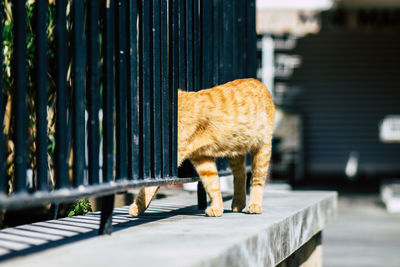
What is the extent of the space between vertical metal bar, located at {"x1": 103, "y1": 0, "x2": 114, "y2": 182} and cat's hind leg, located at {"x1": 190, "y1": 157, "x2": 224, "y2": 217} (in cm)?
73

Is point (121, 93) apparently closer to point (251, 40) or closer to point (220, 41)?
point (220, 41)

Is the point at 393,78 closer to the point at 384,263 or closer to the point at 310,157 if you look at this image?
the point at 310,157

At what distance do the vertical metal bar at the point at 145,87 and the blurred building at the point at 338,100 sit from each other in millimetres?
15392

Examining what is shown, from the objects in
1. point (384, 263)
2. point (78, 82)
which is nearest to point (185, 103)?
point (78, 82)

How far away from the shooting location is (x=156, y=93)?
303 cm

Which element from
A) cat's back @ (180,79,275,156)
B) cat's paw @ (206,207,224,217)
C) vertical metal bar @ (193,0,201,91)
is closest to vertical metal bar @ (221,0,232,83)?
vertical metal bar @ (193,0,201,91)

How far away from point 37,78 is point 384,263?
504 centimetres

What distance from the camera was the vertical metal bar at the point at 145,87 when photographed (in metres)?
2.87

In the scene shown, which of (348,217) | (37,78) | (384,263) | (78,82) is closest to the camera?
(37,78)

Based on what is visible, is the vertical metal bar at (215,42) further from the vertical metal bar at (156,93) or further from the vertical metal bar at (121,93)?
the vertical metal bar at (121,93)

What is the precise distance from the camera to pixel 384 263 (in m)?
6.54

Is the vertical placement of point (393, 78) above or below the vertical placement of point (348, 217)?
above

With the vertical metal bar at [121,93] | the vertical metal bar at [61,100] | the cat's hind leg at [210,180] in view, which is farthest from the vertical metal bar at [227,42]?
the vertical metal bar at [61,100]

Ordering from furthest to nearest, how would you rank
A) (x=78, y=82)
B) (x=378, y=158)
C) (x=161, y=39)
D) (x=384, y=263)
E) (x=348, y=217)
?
1. (x=378, y=158)
2. (x=348, y=217)
3. (x=384, y=263)
4. (x=161, y=39)
5. (x=78, y=82)
